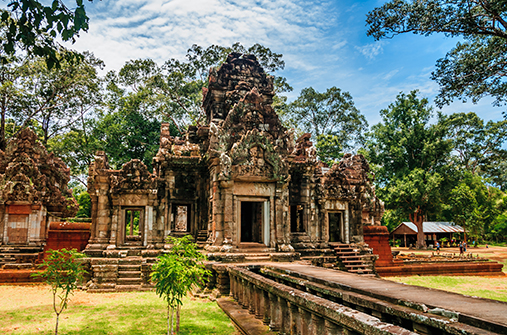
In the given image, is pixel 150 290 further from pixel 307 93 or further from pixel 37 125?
pixel 307 93

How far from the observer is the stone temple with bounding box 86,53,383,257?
1105 centimetres

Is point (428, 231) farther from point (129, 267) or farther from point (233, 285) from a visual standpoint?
point (233, 285)

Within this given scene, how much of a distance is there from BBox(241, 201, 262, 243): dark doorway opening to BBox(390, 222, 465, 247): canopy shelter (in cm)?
2431

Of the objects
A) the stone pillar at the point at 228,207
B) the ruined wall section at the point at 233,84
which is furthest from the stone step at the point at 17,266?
the ruined wall section at the point at 233,84

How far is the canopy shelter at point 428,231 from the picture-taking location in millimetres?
33406

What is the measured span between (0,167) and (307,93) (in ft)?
93.1

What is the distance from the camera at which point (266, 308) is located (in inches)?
224

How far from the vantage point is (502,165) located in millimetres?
50250

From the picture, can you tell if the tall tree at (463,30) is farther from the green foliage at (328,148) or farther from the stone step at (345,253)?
the green foliage at (328,148)

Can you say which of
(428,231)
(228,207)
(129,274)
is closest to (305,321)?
(228,207)

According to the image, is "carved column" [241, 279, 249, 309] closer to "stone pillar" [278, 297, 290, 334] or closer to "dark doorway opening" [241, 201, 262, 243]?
"stone pillar" [278, 297, 290, 334]

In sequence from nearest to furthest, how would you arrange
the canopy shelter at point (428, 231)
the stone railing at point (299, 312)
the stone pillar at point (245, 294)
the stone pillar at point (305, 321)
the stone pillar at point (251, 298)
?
the stone railing at point (299, 312) < the stone pillar at point (305, 321) < the stone pillar at point (251, 298) < the stone pillar at point (245, 294) < the canopy shelter at point (428, 231)

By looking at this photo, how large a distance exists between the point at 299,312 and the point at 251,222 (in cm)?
951

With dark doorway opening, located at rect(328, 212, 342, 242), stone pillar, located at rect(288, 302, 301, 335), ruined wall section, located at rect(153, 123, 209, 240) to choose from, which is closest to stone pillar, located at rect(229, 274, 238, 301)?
stone pillar, located at rect(288, 302, 301, 335)
